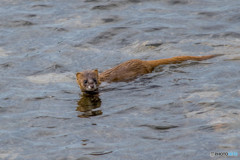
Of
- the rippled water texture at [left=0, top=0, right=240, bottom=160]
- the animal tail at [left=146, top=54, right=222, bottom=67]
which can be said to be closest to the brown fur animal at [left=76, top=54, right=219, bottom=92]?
the animal tail at [left=146, top=54, right=222, bottom=67]

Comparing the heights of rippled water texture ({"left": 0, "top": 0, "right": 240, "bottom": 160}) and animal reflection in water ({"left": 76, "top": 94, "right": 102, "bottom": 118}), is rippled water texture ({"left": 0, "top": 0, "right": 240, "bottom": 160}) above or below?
above

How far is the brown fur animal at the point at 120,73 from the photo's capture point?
8.51 metres

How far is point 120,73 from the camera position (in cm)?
895

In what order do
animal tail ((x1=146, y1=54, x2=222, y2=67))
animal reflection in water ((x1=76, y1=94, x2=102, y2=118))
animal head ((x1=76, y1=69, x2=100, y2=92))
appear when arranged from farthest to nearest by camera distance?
animal tail ((x1=146, y1=54, x2=222, y2=67)) < animal head ((x1=76, y1=69, x2=100, y2=92)) < animal reflection in water ((x1=76, y1=94, x2=102, y2=118))

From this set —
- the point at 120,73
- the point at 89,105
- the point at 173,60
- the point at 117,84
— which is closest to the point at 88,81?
the point at 89,105

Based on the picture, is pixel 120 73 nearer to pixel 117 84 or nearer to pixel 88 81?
pixel 117 84

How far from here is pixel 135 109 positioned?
24.7 ft

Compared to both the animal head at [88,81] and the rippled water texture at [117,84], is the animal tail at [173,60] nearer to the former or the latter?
the rippled water texture at [117,84]

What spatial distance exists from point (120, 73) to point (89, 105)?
1.18 m

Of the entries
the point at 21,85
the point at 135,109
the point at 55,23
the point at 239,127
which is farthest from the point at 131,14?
the point at 239,127

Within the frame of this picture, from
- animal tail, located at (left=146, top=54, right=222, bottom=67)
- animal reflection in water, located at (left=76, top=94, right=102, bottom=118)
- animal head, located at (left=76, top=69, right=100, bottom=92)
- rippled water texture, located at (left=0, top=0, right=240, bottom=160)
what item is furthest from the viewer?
animal tail, located at (left=146, top=54, right=222, bottom=67)

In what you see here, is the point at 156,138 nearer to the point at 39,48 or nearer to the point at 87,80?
the point at 87,80

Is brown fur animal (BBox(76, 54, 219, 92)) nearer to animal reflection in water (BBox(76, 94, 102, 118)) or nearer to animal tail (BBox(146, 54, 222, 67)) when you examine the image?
animal tail (BBox(146, 54, 222, 67))

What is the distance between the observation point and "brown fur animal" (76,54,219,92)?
8.51 m
